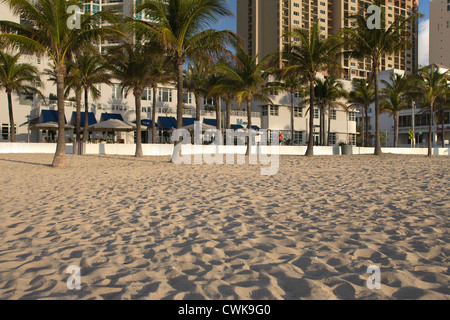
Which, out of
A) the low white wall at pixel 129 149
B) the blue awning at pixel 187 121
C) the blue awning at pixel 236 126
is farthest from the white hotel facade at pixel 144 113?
the low white wall at pixel 129 149

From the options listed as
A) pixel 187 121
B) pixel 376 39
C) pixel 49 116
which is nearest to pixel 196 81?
pixel 187 121

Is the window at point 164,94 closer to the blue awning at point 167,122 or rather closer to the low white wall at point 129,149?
the blue awning at point 167,122

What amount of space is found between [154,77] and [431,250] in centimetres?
2257

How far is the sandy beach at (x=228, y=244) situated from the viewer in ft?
9.93

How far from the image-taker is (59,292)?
2982 millimetres

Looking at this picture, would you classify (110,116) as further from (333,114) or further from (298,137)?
(333,114)

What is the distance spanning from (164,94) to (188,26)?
24.5m

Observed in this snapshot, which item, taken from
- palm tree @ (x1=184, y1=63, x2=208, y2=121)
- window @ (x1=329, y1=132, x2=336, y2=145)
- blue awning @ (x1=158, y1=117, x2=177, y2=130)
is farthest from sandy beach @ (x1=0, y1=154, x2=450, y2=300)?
window @ (x1=329, y1=132, x2=336, y2=145)

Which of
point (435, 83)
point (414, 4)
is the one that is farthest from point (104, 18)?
point (414, 4)

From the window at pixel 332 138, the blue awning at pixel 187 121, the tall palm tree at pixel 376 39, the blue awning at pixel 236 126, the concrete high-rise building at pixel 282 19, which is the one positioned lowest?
the window at pixel 332 138

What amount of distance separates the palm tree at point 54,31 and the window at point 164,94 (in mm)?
25349

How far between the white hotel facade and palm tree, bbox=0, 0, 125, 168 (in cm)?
1286

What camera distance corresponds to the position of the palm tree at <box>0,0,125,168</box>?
13.6m

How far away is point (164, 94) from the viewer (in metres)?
40.9
